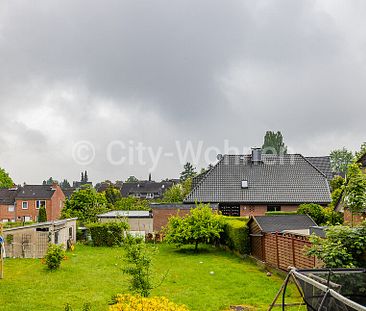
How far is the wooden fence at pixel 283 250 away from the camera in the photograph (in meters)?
15.1

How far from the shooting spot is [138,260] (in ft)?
32.6

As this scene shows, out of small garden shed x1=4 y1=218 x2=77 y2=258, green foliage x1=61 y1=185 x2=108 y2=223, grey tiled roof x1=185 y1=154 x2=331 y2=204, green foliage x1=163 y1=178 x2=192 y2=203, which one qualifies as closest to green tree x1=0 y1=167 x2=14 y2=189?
green foliage x1=163 y1=178 x2=192 y2=203

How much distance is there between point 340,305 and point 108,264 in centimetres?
1602

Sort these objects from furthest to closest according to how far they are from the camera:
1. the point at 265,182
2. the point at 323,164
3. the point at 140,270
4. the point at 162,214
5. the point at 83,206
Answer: the point at 323,164 < the point at 83,206 < the point at 265,182 < the point at 162,214 < the point at 140,270

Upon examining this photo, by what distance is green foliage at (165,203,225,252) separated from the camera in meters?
24.5

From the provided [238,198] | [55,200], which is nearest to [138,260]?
[238,198]

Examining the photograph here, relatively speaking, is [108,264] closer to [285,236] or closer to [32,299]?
[32,299]

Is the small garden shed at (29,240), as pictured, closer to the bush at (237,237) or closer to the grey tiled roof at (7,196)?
the bush at (237,237)

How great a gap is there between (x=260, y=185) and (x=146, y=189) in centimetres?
6518

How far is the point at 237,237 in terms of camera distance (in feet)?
72.6

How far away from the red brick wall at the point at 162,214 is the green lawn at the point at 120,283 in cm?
980

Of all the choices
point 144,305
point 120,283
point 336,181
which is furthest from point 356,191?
point 336,181

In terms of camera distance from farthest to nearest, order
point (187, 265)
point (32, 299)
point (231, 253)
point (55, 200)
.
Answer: point (55, 200) → point (231, 253) → point (187, 265) → point (32, 299)

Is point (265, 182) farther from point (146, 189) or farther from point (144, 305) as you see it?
point (146, 189)
